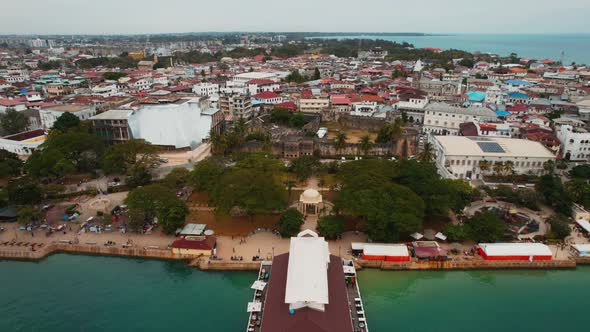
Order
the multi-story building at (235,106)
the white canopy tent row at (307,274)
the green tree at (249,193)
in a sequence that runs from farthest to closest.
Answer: the multi-story building at (235,106) → the green tree at (249,193) → the white canopy tent row at (307,274)

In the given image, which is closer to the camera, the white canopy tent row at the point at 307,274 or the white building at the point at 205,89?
the white canopy tent row at the point at 307,274

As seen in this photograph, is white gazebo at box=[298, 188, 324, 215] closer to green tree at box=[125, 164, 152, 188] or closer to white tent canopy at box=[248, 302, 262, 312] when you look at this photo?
white tent canopy at box=[248, 302, 262, 312]

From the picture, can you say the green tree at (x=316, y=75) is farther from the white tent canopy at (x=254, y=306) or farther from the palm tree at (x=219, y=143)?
the white tent canopy at (x=254, y=306)

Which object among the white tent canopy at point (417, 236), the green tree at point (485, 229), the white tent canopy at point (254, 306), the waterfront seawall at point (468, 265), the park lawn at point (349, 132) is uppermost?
the park lawn at point (349, 132)

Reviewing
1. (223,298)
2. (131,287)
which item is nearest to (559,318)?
(223,298)

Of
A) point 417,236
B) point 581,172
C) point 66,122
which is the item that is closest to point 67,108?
point 66,122

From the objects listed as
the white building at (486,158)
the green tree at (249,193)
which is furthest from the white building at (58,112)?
the white building at (486,158)
